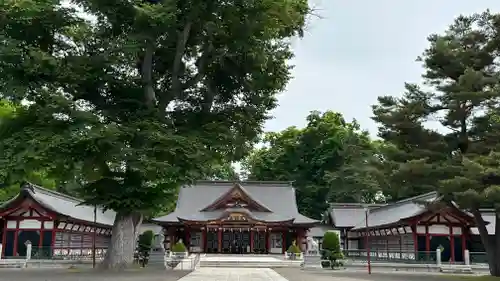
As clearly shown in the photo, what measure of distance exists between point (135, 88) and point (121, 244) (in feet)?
22.1

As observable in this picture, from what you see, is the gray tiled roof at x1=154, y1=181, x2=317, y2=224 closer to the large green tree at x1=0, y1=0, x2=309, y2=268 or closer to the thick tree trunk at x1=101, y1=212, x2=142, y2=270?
the thick tree trunk at x1=101, y1=212, x2=142, y2=270

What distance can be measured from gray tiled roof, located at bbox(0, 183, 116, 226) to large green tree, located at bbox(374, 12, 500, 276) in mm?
17730

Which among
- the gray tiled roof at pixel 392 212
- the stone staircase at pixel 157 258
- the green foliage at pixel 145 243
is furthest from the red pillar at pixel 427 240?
the green foliage at pixel 145 243

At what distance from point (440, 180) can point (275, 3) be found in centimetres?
982

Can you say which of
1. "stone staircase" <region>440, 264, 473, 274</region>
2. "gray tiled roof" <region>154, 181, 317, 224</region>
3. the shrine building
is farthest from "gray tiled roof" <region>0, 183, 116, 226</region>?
"stone staircase" <region>440, 264, 473, 274</region>

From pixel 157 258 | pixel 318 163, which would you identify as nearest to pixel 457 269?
pixel 157 258

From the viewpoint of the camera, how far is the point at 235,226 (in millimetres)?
39344

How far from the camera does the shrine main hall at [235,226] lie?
39031mm

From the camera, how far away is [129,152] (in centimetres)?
1741

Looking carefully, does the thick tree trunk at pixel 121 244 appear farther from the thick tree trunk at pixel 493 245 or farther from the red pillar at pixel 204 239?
the red pillar at pixel 204 239

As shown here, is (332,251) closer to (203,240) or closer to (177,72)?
(203,240)

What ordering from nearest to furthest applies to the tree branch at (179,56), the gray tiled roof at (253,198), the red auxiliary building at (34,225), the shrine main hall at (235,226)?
1. the tree branch at (179,56)
2. the red auxiliary building at (34,225)
3. the shrine main hall at (235,226)
4. the gray tiled roof at (253,198)

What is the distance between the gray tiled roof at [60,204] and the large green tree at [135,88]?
939cm

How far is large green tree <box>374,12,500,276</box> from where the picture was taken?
68.5 feet
